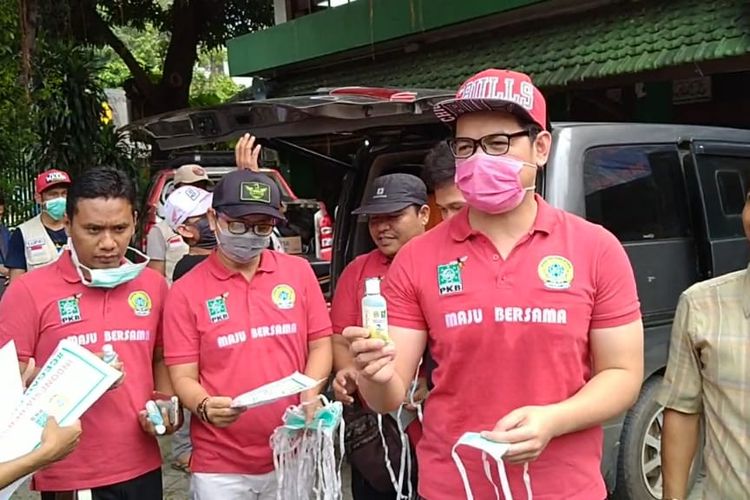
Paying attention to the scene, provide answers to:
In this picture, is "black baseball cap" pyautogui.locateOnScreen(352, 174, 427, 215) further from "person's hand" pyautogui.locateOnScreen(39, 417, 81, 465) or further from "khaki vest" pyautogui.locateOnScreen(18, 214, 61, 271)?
"khaki vest" pyautogui.locateOnScreen(18, 214, 61, 271)

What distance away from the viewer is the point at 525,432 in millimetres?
1748

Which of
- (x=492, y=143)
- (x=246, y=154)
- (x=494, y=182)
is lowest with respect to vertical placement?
(x=494, y=182)

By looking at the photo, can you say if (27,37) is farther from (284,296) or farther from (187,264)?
(284,296)

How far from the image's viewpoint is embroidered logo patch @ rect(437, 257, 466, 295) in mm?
2006

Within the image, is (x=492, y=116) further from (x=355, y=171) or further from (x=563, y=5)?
(x=563, y=5)

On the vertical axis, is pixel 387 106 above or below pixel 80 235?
above

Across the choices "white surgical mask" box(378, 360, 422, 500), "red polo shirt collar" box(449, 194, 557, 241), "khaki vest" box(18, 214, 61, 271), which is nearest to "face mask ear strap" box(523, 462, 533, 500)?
"red polo shirt collar" box(449, 194, 557, 241)

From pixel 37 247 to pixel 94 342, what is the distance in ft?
9.92

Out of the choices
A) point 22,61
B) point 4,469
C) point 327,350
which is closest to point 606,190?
point 327,350

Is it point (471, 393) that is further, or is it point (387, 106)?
point (387, 106)

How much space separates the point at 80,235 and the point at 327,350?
38.0 inches

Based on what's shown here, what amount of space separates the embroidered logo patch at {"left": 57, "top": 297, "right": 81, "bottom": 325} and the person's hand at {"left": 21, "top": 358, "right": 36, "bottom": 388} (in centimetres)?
18

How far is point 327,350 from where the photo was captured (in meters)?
2.92

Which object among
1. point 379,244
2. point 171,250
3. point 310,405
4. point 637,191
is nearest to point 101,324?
point 310,405
